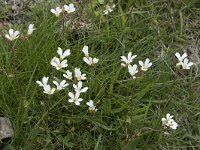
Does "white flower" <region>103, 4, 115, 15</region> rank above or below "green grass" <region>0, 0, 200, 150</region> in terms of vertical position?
above

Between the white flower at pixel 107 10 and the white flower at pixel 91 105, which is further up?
the white flower at pixel 107 10

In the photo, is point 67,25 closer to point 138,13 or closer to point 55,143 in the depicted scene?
point 138,13

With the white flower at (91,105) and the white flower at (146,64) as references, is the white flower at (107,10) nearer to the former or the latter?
the white flower at (146,64)

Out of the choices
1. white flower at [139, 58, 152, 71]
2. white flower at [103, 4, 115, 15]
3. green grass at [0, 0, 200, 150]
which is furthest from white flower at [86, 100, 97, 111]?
white flower at [103, 4, 115, 15]

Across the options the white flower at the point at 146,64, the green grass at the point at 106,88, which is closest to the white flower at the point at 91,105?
the green grass at the point at 106,88

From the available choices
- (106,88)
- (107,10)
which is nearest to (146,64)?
(106,88)

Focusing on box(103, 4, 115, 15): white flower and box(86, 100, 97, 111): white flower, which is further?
box(103, 4, 115, 15): white flower

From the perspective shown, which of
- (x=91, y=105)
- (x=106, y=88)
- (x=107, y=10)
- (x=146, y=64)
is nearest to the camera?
(x=91, y=105)

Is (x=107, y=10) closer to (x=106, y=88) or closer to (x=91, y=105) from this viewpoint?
(x=106, y=88)

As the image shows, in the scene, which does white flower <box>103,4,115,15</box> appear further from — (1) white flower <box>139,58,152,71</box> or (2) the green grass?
(1) white flower <box>139,58,152,71</box>
